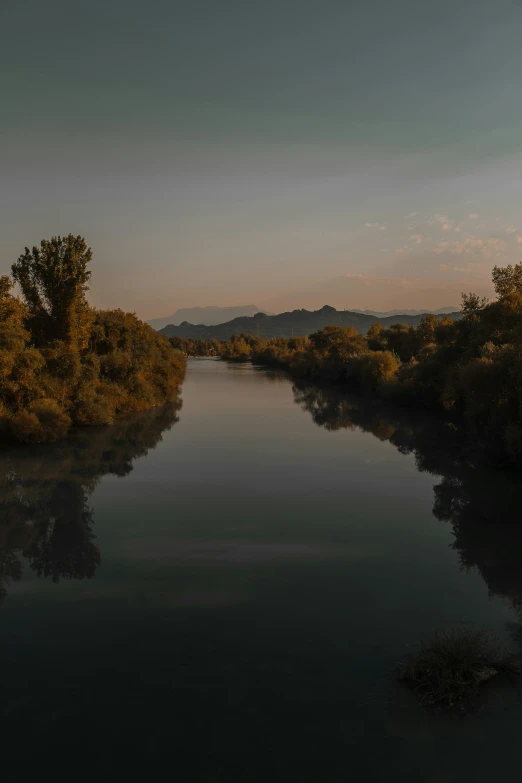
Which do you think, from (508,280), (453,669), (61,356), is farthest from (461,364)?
(453,669)

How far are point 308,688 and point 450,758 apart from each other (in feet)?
8.22

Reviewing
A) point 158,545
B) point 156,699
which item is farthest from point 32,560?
point 156,699

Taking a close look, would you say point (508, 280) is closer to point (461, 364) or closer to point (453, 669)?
point (461, 364)

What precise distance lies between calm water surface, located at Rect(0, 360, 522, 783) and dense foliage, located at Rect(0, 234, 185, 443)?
6383 millimetres

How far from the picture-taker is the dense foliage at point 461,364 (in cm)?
2614

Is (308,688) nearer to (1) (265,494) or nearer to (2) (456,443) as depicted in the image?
(1) (265,494)

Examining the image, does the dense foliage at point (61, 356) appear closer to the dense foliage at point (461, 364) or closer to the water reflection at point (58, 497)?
the water reflection at point (58, 497)

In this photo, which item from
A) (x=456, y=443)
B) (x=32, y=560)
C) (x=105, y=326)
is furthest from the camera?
(x=105, y=326)

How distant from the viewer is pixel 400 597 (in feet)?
41.1

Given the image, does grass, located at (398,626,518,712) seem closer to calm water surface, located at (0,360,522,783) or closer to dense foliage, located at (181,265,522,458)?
calm water surface, located at (0,360,522,783)

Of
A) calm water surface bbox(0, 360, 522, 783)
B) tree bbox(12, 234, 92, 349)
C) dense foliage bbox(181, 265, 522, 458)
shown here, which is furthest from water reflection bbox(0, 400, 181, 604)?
dense foliage bbox(181, 265, 522, 458)

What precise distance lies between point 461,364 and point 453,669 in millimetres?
32337

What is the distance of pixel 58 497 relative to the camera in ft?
69.7

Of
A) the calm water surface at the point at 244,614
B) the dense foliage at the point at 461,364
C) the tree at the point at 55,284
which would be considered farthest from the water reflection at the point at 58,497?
the dense foliage at the point at 461,364
